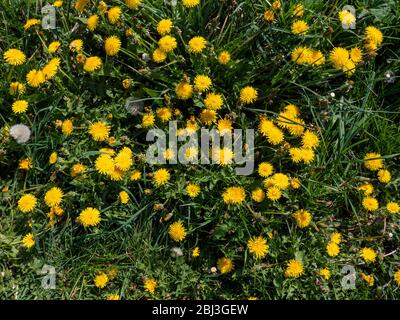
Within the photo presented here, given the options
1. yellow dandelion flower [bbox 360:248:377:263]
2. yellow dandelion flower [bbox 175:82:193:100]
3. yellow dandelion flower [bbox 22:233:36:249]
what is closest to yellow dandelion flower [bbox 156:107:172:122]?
yellow dandelion flower [bbox 175:82:193:100]

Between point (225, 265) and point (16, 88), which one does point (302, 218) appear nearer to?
point (225, 265)

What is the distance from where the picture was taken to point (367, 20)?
2.84 meters

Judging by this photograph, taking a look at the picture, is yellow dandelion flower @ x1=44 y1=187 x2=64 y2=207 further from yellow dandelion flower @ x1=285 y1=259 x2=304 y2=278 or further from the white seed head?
yellow dandelion flower @ x1=285 y1=259 x2=304 y2=278

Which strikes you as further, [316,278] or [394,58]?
[394,58]

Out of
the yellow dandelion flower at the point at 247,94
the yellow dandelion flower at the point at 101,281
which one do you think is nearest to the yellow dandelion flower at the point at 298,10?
the yellow dandelion flower at the point at 247,94

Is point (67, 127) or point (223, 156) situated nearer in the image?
point (223, 156)

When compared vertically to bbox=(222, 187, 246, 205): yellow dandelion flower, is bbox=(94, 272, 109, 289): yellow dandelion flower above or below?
below

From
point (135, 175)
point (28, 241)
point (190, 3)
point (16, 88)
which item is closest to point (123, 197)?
point (135, 175)

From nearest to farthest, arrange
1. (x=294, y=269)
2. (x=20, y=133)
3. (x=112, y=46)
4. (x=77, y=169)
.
Answer: (x=294, y=269) < (x=77, y=169) < (x=112, y=46) < (x=20, y=133)

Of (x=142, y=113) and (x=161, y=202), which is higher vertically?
(x=142, y=113)

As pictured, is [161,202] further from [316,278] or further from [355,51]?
[355,51]

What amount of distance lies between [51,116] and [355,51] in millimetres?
1967

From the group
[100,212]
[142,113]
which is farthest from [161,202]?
[142,113]
